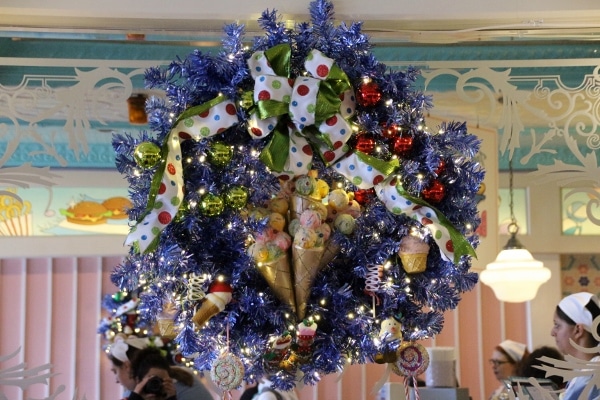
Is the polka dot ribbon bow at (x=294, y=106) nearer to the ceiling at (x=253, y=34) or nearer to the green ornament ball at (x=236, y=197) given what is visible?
the green ornament ball at (x=236, y=197)

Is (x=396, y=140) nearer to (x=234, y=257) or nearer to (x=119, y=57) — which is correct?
(x=234, y=257)

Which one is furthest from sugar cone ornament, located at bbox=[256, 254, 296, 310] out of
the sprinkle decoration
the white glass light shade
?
the white glass light shade

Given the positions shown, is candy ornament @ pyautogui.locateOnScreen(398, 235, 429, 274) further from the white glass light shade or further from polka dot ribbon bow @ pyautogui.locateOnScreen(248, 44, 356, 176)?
the white glass light shade

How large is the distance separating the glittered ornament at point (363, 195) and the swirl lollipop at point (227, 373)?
0.65 metres

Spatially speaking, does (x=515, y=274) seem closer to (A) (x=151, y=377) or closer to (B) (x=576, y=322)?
(B) (x=576, y=322)

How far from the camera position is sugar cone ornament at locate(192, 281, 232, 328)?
2676mm

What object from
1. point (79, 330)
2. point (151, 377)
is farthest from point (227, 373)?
point (79, 330)

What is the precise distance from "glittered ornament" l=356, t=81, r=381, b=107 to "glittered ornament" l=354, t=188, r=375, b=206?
0.91 feet

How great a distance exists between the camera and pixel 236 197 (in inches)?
107

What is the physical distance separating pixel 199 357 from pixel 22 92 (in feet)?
3.68

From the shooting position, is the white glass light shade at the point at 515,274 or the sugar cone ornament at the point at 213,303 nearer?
the sugar cone ornament at the point at 213,303

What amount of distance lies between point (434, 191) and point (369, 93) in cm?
36

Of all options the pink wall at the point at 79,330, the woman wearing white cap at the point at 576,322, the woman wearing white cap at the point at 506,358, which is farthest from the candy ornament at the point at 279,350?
the pink wall at the point at 79,330

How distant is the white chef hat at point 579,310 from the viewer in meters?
3.57
